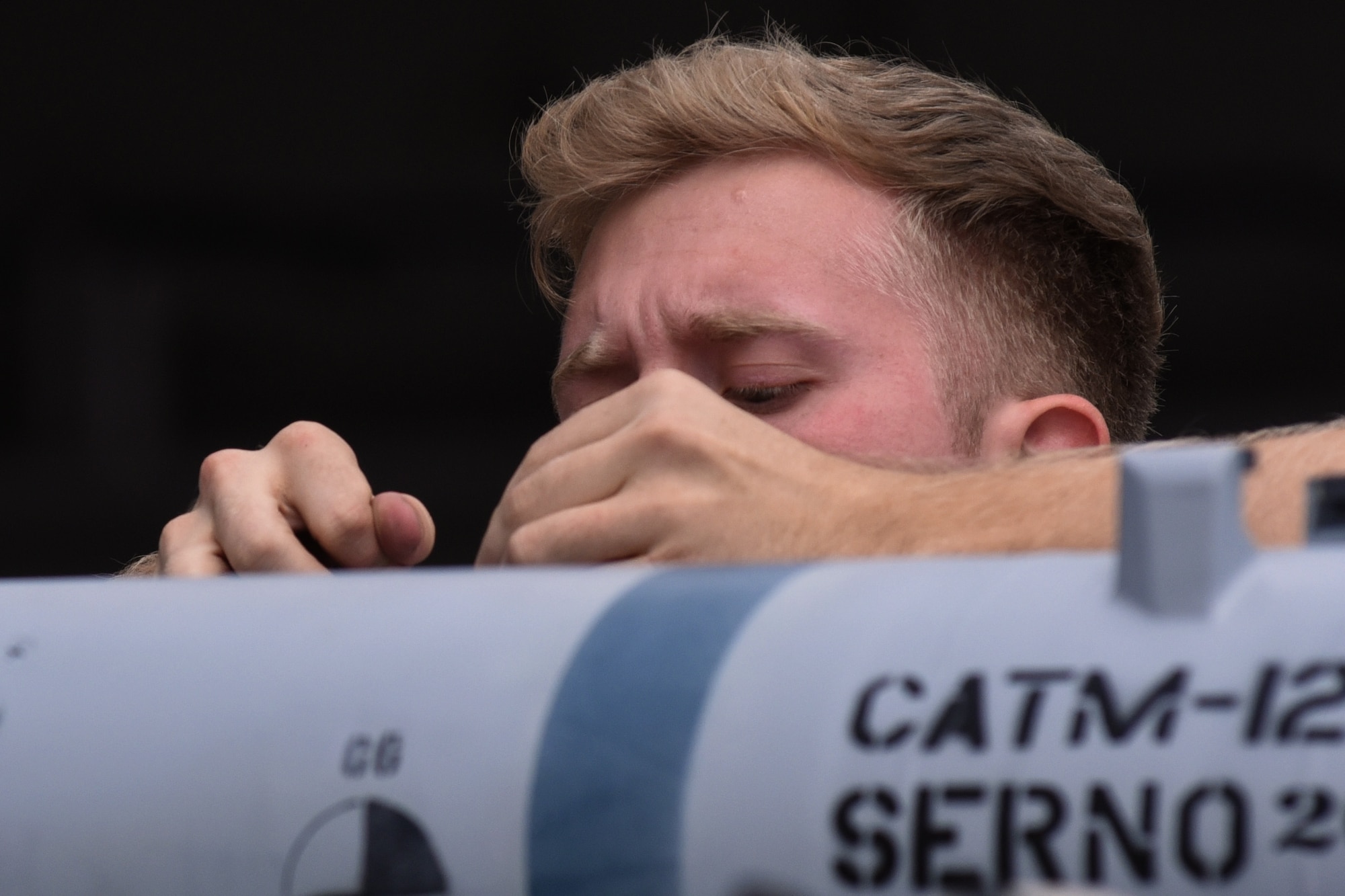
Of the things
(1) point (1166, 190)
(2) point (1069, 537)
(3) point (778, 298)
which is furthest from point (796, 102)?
(1) point (1166, 190)

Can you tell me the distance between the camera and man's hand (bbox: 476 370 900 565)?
770 mm

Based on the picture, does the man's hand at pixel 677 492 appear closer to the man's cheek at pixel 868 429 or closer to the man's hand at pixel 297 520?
the man's hand at pixel 297 520

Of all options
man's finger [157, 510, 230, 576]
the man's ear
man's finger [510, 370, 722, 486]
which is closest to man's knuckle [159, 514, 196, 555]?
Result: man's finger [157, 510, 230, 576]

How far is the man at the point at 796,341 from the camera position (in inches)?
30.7

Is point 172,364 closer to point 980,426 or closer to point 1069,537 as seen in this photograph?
point 980,426

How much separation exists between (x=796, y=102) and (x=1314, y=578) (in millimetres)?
988

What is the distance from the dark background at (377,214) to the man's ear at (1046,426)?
1.40 meters

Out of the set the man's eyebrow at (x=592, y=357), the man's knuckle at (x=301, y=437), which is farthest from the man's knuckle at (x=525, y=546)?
the man's eyebrow at (x=592, y=357)

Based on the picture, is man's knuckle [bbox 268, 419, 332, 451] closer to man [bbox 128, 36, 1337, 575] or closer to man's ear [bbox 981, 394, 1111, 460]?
man [bbox 128, 36, 1337, 575]

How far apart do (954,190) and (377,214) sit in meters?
1.77

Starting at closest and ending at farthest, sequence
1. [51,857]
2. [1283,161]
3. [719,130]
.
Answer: [51,857] → [719,130] → [1283,161]

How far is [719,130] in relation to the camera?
1376mm

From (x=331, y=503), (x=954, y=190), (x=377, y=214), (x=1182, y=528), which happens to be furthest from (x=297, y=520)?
(x=377, y=214)

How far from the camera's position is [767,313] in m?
1.20
